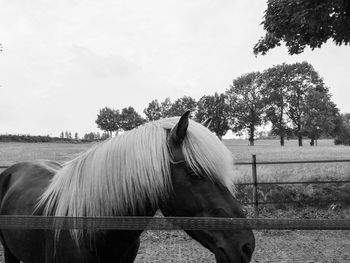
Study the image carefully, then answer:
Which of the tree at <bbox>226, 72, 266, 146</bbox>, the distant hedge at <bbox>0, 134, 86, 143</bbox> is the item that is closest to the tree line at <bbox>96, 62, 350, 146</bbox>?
the tree at <bbox>226, 72, 266, 146</bbox>

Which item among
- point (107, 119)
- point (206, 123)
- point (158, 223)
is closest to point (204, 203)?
point (158, 223)

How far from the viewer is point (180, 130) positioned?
1869 mm

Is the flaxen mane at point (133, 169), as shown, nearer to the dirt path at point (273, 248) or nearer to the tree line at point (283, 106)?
the dirt path at point (273, 248)

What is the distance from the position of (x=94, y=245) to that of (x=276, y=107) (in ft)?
164

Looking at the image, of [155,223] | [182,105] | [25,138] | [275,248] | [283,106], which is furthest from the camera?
[182,105]

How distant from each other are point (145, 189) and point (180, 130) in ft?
1.30

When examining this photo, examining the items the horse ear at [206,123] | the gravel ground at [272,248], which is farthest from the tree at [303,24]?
the horse ear at [206,123]

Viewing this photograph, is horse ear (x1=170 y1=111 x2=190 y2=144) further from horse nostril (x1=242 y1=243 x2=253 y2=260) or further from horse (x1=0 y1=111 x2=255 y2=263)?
horse nostril (x1=242 y1=243 x2=253 y2=260)

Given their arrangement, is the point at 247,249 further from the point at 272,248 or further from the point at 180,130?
the point at 272,248

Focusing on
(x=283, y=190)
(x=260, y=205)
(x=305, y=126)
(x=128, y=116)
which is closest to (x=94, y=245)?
(x=260, y=205)

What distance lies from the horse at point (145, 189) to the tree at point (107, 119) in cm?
6119

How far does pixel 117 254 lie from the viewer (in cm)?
209

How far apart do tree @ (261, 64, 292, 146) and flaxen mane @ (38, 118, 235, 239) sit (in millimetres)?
48755

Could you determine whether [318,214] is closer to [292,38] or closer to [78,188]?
[292,38]
